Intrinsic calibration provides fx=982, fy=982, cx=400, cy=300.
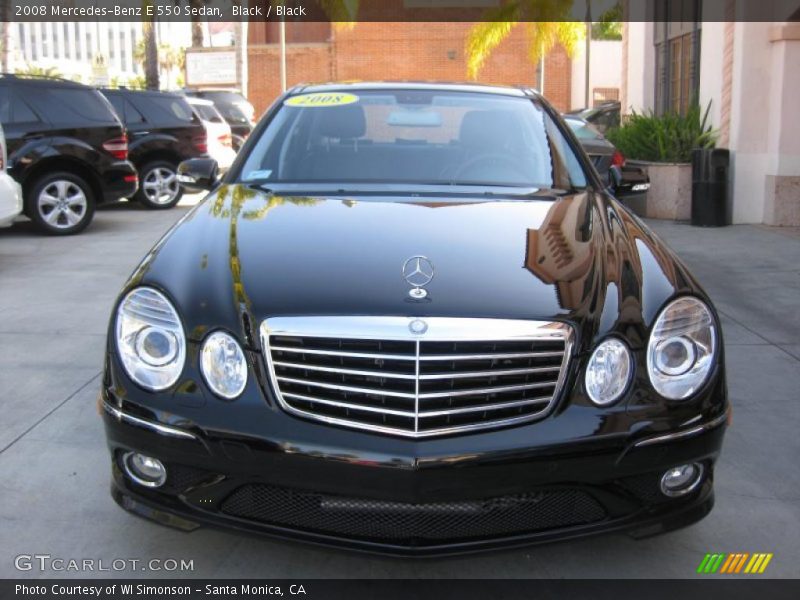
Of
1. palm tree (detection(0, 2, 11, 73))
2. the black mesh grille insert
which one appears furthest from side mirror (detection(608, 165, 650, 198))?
palm tree (detection(0, 2, 11, 73))

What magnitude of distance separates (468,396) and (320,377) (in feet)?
1.43

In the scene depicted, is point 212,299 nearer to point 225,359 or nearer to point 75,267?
point 225,359

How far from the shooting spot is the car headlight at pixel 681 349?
3.00 m

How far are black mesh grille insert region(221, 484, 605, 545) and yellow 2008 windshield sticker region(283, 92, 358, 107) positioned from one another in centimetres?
253

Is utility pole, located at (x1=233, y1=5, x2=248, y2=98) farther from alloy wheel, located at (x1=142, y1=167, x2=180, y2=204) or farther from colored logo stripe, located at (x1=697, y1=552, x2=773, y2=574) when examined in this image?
colored logo stripe, located at (x1=697, y1=552, x2=773, y2=574)

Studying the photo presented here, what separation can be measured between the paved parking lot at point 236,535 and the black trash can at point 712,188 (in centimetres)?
430

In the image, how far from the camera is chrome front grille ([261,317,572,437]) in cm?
285

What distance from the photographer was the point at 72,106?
38.0 ft

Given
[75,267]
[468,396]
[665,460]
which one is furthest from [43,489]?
[75,267]

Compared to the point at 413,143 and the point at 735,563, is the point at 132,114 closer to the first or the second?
the point at 413,143

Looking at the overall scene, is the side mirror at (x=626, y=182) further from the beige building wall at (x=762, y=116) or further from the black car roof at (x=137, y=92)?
the black car roof at (x=137, y=92)

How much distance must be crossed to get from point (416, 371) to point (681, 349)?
86 centimetres

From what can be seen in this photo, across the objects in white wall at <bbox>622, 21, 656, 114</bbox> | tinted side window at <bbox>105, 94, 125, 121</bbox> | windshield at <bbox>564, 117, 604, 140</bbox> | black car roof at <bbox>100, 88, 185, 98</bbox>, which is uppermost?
white wall at <bbox>622, 21, 656, 114</bbox>

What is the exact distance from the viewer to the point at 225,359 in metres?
2.94
